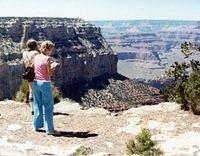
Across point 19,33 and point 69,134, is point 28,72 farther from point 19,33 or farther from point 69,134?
point 19,33

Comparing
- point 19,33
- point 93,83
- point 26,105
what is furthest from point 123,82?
point 26,105

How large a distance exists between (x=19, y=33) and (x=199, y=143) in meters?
131

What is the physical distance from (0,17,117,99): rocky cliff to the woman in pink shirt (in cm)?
10106

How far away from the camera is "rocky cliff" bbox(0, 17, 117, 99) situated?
388 feet

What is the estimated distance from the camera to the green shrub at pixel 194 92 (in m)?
15.7

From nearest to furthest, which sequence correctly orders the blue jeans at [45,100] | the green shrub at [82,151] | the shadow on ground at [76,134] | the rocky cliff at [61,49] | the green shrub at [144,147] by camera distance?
the green shrub at [82,151] < the green shrub at [144,147] < the blue jeans at [45,100] < the shadow on ground at [76,134] < the rocky cliff at [61,49]

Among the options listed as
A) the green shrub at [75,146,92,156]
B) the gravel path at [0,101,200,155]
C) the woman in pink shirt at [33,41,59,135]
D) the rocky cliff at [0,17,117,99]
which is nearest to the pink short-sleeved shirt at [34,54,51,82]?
the woman in pink shirt at [33,41,59,135]

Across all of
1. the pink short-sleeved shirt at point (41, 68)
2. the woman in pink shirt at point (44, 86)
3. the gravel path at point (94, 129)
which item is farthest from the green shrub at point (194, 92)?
the pink short-sleeved shirt at point (41, 68)

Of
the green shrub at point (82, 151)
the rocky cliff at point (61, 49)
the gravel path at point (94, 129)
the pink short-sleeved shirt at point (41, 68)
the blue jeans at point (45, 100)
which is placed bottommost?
the rocky cliff at point (61, 49)

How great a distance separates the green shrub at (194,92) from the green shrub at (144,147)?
476 cm

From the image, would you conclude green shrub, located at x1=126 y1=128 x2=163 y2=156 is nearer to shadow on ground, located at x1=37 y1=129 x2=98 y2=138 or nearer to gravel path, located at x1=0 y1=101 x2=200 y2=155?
gravel path, located at x1=0 y1=101 x2=200 y2=155

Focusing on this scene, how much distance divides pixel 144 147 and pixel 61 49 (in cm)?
13682

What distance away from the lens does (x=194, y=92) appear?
16.0m

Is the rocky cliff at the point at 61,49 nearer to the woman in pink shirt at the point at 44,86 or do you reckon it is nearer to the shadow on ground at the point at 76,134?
the shadow on ground at the point at 76,134
